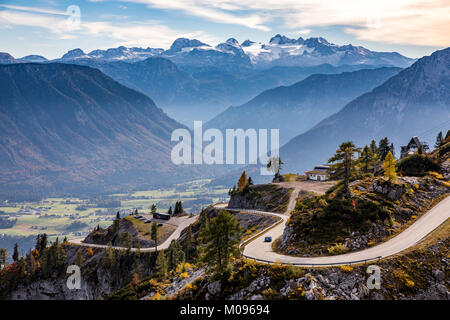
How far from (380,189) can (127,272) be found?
8284cm

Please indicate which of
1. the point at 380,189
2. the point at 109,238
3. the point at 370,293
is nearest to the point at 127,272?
the point at 109,238

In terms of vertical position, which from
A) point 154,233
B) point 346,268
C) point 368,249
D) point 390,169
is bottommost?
point 154,233

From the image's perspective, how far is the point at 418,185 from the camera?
7575 cm

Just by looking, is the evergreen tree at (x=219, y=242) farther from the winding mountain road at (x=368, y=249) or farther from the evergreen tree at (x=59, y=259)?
the evergreen tree at (x=59, y=259)

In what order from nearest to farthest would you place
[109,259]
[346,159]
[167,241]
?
[346,159] → [109,259] → [167,241]

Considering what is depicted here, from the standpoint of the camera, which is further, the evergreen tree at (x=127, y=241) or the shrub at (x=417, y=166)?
the evergreen tree at (x=127, y=241)

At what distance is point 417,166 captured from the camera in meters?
88.0

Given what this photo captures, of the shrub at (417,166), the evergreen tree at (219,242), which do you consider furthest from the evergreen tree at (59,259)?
the shrub at (417,166)

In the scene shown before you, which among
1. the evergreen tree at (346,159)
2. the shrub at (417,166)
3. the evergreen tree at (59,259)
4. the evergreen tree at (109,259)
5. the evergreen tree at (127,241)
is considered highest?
the evergreen tree at (346,159)

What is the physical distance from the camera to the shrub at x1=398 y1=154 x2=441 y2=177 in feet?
282

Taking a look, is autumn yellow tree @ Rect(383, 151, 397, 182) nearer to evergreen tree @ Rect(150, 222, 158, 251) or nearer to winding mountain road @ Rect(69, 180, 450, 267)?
winding mountain road @ Rect(69, 180, 450, 267)

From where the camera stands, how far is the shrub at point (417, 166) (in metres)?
86.0

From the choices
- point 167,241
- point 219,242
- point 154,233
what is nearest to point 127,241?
point 154,233

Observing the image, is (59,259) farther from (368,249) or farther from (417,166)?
(417,166)
